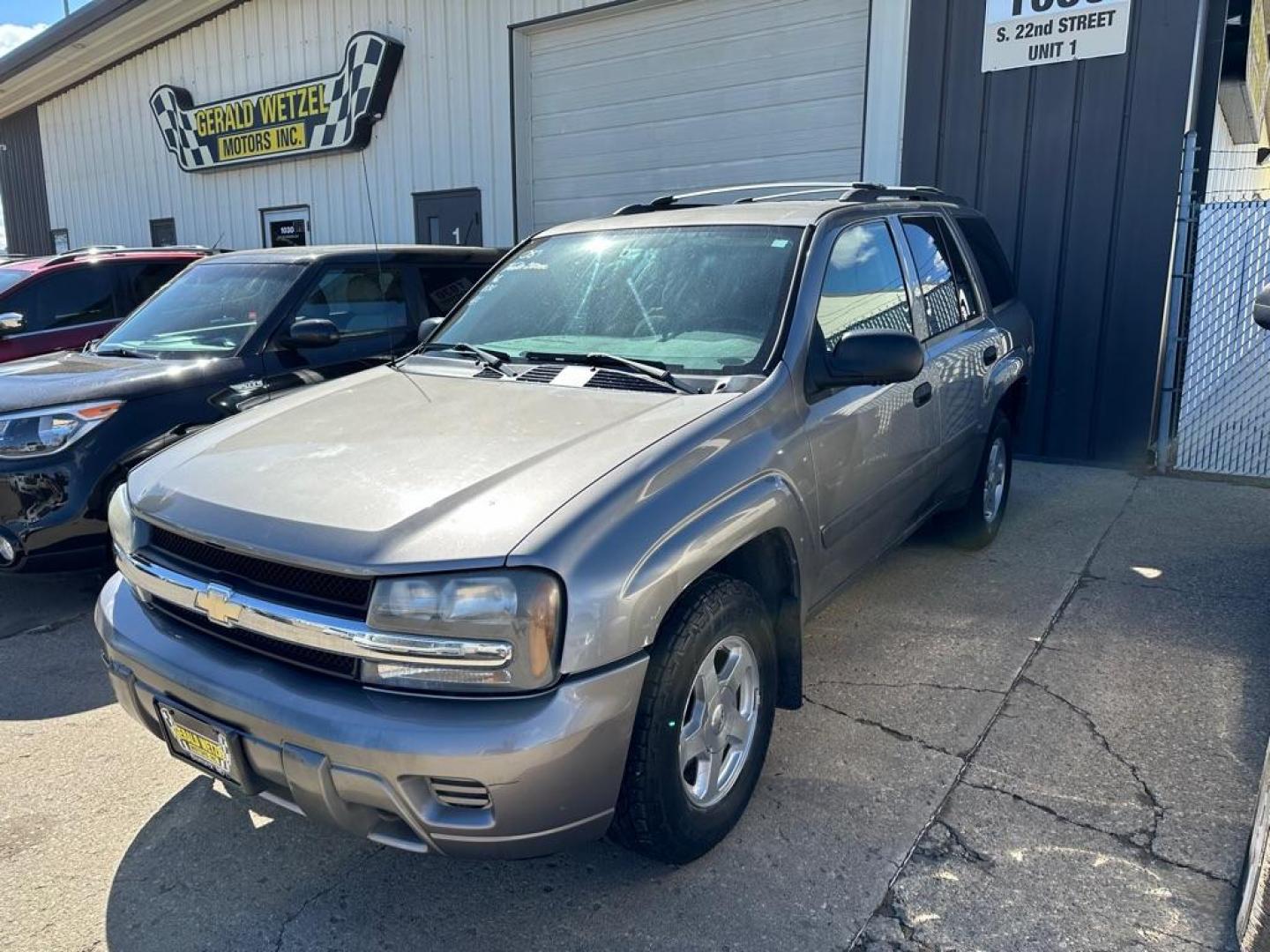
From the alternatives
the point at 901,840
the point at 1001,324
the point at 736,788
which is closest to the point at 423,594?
the point at 736,788

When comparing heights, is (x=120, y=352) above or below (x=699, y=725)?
above

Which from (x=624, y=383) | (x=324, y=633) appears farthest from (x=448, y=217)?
(x=324, y=633)

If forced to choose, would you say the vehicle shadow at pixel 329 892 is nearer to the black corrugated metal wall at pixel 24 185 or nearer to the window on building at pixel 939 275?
the window on building at pixel 939 275

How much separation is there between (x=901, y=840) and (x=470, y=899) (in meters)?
1.23

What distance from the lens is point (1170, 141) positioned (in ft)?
21.4

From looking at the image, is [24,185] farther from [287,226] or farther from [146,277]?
[146,277]

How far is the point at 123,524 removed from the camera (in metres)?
2.79

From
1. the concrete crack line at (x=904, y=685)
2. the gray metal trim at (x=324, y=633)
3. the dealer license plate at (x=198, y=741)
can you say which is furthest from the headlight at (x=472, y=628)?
the concrete crack line at (x=904, y=685)

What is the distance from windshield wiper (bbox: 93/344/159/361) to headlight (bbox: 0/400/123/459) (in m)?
0.79

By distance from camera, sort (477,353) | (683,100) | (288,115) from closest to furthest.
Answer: (477,353) → (683,100) → (288,115)

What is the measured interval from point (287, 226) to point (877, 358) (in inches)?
468

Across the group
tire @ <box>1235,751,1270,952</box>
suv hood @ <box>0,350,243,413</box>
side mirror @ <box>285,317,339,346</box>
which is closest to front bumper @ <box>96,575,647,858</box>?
tire @ <box>1235,751,1270,952</box>

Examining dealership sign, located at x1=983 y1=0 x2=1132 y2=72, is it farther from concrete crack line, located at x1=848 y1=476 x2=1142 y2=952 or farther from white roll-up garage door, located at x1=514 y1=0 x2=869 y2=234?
concrete crack line, located at x1=848 y1=476 x2=1142 y2=952

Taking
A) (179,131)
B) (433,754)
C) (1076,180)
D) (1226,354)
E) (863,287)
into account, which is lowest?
(433,754)
